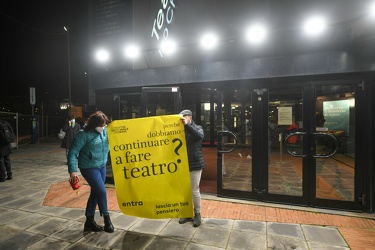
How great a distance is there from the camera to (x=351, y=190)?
5.22 metres

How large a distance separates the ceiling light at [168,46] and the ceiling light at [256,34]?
5.77ft

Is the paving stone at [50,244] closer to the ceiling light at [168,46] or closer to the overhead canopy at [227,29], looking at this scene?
the overhead canopy at [227,29]

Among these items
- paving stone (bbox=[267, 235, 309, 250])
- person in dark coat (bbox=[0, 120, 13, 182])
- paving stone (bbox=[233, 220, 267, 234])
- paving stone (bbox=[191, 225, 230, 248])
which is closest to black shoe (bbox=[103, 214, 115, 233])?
paving stone (bbox=[191, 225, 230, 248])

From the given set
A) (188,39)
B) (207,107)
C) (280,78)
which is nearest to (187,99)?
(207,107)

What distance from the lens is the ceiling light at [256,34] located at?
15.6 ft

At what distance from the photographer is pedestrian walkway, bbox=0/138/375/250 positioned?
319 cm

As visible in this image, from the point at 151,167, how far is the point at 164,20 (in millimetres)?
3540

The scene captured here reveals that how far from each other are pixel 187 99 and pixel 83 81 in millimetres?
28483

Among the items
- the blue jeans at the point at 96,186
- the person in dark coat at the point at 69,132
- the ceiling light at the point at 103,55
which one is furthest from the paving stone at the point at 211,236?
the person in dark coat at the point at 69,132

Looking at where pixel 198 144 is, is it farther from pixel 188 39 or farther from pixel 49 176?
pixel 49 176

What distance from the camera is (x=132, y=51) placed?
593 centimetres

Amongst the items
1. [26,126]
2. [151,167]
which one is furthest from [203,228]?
[26,126]

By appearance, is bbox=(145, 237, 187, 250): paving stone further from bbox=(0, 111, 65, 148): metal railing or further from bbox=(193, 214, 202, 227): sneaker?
bbox=(0, 111, 65, 148): metal railing

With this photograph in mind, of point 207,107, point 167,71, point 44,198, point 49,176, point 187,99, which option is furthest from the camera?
point 207,107
